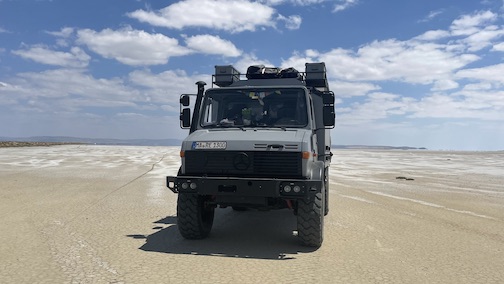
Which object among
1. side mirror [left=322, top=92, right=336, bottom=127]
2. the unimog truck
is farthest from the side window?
side mirror [left=322, top=92, right=336, bottom=127]

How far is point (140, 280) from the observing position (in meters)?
4.61

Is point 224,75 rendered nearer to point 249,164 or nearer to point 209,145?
point 209,145

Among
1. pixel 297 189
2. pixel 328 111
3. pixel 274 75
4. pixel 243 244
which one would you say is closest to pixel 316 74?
pixel 274 75

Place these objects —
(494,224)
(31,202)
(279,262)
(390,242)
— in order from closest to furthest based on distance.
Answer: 1. (279,262)
2. (390,242)
3. (494,224)
4. (31,202)

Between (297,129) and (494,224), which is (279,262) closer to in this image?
(297,129)

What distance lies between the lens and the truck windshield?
6984mm

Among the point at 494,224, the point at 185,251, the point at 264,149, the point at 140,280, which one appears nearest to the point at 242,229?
the point at 185,251

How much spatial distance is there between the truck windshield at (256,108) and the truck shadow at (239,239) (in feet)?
6.64

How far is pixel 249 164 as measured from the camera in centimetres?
606

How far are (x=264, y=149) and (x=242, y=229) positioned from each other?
2.42 m

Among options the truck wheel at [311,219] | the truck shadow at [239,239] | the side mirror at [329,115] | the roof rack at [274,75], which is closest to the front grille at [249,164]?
the truck wheel at [311,219]

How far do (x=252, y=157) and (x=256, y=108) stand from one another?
1.40m

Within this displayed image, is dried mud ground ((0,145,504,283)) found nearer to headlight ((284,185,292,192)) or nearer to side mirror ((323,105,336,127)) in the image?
headlight ((284,185,292,192))

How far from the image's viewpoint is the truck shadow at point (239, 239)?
6020 mm
